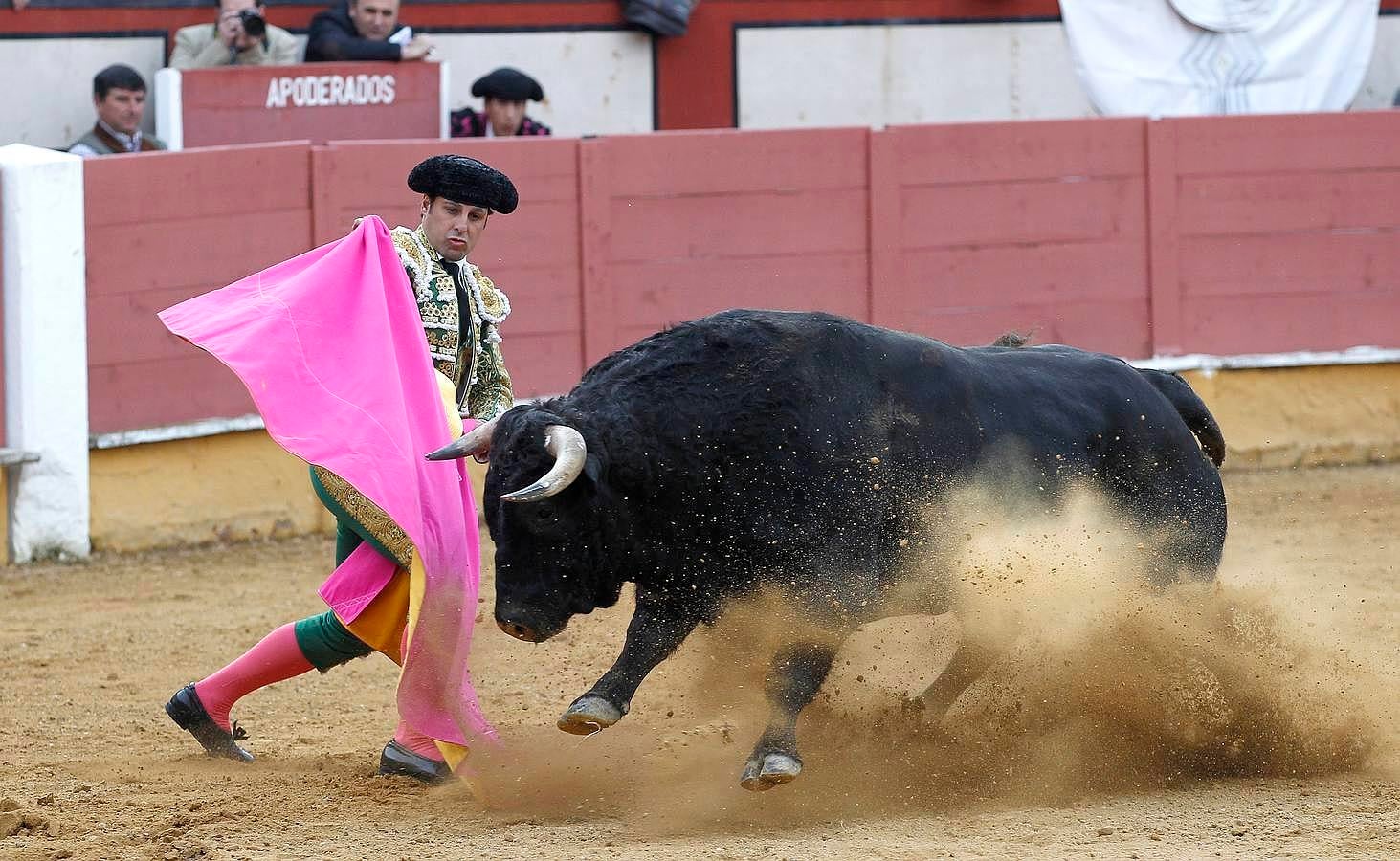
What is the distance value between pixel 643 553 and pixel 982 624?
2.56ft

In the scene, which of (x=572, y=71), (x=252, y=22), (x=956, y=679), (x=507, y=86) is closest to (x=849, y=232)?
(x=507, y=86)

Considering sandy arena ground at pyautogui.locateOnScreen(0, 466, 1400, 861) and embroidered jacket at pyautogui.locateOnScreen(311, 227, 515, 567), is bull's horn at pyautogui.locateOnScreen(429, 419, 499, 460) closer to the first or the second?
embroidered jacket at pyautogui.locateOnScreen(311, 227, 515, 567)

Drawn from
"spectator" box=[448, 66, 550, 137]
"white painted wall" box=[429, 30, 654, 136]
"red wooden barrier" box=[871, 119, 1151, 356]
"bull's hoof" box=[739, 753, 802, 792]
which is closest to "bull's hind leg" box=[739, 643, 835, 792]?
"bull's hoof" box=[739, 753, 802, 792]

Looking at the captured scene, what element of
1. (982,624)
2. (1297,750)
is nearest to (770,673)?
(982,624)

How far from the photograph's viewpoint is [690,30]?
29.8 ft

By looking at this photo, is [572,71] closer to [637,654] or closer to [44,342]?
[44,342]

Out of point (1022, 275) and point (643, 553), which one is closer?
point (643, 553)

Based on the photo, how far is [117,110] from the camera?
6914 mm

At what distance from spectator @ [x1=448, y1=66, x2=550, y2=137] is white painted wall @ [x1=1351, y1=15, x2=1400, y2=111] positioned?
14.3 ft

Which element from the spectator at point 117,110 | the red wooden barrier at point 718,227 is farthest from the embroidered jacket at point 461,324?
the spectator at point 117,110

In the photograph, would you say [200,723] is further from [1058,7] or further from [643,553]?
[1058,7]

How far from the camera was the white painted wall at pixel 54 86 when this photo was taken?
7.50m

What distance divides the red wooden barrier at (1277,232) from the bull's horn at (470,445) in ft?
15.7

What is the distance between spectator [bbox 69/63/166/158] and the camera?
271 inches
